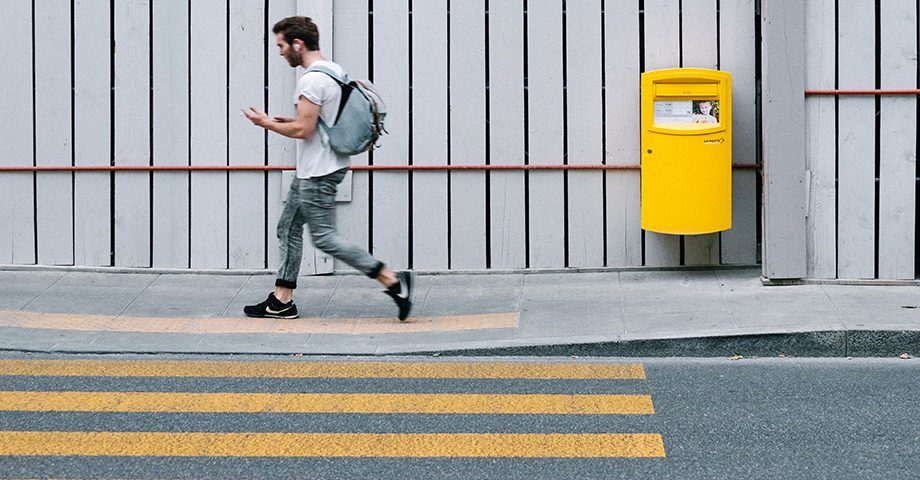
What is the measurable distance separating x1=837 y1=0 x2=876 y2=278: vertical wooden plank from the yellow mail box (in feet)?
2.46

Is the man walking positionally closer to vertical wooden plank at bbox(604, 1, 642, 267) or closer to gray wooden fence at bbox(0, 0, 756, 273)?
gray wooden fence at bbox(0, 0, 756, 273)

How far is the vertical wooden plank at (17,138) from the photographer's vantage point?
10.4 metres

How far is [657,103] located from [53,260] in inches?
179

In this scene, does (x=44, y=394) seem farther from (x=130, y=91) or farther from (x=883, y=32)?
(x=883, y=32)

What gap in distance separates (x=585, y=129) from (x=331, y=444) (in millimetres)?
4506

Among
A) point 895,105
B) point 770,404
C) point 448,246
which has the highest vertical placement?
point 895,105

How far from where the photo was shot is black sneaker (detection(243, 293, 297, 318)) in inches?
357

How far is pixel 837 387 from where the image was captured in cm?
731

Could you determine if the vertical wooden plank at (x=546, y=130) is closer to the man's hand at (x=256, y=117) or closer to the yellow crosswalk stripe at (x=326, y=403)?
the man's hand at (x=256, y=117)

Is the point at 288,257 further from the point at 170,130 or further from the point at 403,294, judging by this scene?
the point at 170,130

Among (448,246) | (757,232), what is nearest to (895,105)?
(757,232)

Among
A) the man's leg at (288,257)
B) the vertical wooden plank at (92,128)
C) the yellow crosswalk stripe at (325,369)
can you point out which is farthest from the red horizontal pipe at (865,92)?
the vertical wooden plank at (92,128)

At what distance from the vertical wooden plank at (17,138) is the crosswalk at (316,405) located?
8.70ft

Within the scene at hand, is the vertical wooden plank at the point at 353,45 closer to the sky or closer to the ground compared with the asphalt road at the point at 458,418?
closer to the sky
